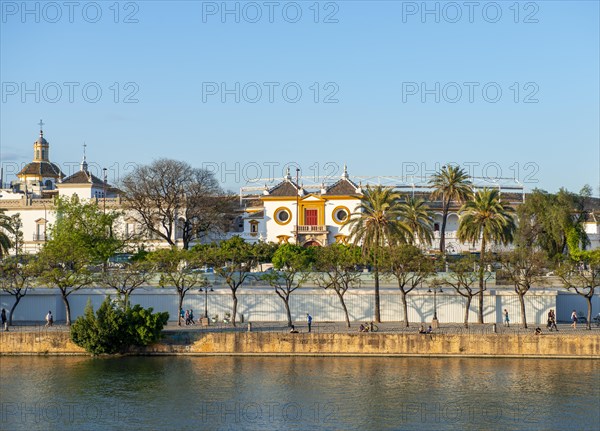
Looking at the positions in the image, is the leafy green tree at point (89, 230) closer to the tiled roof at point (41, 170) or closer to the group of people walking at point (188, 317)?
the group of people walking at point (188, 317)

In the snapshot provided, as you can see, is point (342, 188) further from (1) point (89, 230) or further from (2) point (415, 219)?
(1) point (89, 230)

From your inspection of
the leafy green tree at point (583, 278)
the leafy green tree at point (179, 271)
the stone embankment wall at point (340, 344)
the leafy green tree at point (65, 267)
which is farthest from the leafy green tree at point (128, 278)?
the leafy green tree at point (583, 278)

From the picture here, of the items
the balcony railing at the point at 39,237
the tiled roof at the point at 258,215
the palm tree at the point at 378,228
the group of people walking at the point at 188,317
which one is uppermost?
the tiled roof at the point at 258,215

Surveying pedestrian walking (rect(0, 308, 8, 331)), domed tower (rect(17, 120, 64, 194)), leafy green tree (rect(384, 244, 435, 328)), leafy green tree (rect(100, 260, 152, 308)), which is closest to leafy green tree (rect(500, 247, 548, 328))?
leafy green tree (rect(384, 244, 435, 328))

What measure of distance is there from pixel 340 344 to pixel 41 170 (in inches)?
2989

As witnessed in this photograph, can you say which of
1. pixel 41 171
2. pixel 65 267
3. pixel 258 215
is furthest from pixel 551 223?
pixel 41 171

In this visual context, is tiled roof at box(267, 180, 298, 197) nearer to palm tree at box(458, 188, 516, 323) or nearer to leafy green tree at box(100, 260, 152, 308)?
palm tree at box(458, 188, 516, 323)

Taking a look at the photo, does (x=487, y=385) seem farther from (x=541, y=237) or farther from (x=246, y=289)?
(x=541, y=237)

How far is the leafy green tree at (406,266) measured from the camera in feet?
185

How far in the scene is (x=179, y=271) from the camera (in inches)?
2308

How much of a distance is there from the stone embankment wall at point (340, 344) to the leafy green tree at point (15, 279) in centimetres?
367

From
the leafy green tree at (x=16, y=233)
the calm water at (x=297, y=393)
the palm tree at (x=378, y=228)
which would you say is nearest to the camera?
the calm water at (x=297, y=393)

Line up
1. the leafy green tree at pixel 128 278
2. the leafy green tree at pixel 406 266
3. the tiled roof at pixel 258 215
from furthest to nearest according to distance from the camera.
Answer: the tiled roof at pixel 258 215 → the leafy green tree at pixel 128 278 → the leafy green tree at pixel 406 266

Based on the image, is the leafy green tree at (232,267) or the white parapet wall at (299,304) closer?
the leafy green tree at (232,267)
